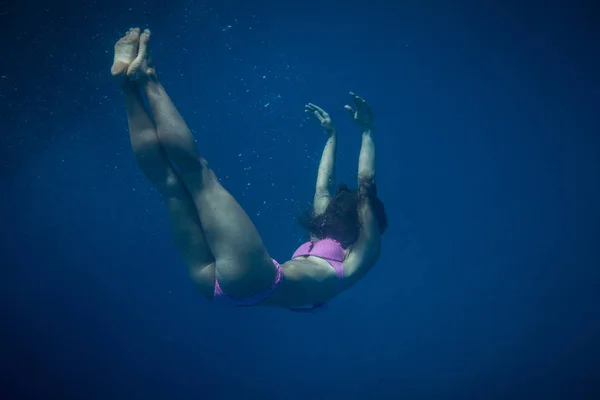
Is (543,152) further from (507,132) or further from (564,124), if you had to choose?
(507,132)

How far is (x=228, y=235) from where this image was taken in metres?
3.21

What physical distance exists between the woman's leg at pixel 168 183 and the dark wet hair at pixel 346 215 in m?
1.75

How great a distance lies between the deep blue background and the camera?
12367 mm

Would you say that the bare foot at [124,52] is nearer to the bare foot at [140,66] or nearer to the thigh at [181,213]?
the bare foot at [140,66]

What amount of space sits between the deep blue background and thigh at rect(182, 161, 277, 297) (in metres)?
9.90

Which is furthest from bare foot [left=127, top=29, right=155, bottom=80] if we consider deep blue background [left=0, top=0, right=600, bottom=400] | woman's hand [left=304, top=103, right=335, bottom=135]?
deep blue background [left=0, top=0, right=600, bottom=400]

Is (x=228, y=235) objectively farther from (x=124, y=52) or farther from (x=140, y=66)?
(x=124, y=52)

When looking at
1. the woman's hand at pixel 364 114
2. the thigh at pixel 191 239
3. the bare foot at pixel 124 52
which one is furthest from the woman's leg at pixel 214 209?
the woman's hand at pixel 364 114

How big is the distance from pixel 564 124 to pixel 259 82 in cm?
1272

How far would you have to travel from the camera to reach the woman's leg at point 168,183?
3297 millimetres

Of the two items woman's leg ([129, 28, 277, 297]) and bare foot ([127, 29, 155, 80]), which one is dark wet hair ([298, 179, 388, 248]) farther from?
bare foot ([127, 29, 155, 80])

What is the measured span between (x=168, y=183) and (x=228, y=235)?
0.77 meters

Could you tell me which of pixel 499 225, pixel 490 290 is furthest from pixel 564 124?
pixel 490 290

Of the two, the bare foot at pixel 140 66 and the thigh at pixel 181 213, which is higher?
the bare foot at pixel 140 66
